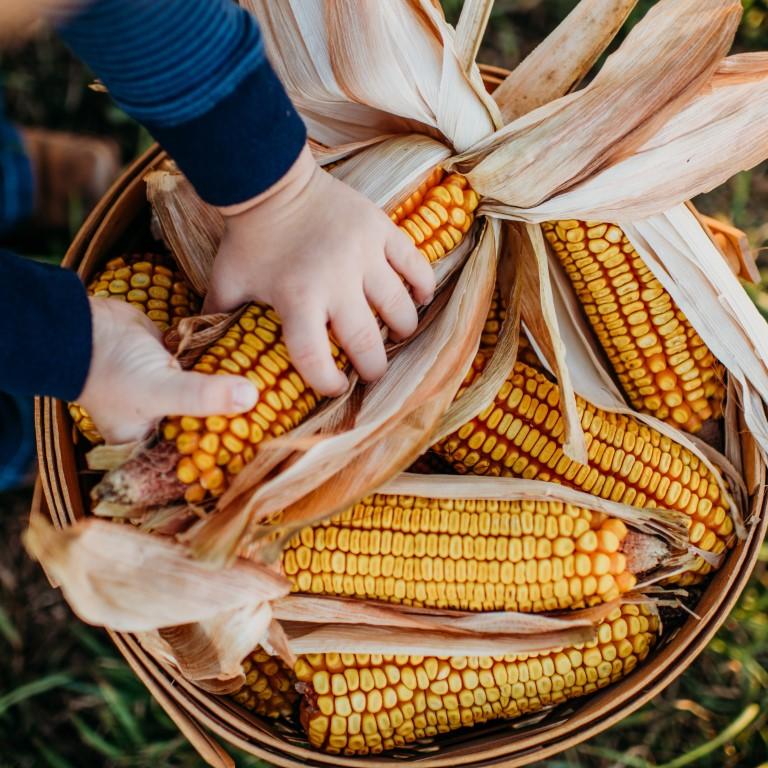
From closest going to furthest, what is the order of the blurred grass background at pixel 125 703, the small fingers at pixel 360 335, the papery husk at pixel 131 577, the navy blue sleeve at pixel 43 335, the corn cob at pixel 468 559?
1. the papery husk at pixel 131 577
2. the navy blue sleeve at pixel 43 335
3. the small fingers at pixel 360 335
4. the corn cob at pixel 468 559
5. the blurred grass background at pixel 125 703

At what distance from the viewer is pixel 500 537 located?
1177 millimetres

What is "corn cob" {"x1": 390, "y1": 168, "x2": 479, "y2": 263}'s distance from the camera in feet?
3.76

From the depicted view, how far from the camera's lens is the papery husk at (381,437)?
96cm

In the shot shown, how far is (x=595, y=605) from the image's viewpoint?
1.18 meters

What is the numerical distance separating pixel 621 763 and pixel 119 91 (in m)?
1.59

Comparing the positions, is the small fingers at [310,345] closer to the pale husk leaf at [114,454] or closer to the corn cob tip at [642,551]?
the pale husk leaf at [114,454]

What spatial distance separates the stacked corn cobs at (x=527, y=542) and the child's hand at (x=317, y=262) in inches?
9.6

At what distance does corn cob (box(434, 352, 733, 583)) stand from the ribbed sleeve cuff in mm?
474

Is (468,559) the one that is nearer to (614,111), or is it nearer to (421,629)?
(421,629)

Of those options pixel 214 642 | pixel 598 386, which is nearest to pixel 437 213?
pixel 598 386

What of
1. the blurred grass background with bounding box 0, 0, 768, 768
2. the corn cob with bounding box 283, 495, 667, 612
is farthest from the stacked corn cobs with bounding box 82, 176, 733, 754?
the blurred grass background with bounding box 0, 0, 768, 768

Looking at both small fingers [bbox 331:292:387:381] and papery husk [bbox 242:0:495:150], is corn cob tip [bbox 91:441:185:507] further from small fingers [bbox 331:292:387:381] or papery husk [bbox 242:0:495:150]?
papery husk [bbox 242:0:495:150]

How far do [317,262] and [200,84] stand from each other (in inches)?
10.2

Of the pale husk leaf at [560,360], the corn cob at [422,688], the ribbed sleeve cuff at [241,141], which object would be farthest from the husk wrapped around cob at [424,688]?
the ribbed sleeve cuff at [241,141]
